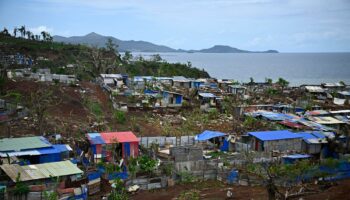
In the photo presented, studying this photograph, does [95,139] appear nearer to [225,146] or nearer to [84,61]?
[225,146]

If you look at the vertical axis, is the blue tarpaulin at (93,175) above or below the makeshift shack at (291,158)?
below

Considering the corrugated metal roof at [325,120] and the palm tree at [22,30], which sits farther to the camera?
the palm tree at [22,30]

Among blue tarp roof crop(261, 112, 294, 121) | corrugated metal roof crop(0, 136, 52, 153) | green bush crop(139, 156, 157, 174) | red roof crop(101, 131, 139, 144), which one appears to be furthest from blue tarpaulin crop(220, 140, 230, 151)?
corrugated metal roof crop(0, 136, 52, 153)

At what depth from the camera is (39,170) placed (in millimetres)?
13922

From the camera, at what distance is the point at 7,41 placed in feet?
198

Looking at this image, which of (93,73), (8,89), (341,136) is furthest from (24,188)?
(93,73)

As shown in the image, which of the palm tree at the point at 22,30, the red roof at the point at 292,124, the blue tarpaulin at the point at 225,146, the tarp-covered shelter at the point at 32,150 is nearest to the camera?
the tarp-covered shelter at the point at 32,150

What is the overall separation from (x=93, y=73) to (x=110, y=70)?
4576mm

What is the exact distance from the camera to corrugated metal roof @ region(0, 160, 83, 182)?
1325 centimetres

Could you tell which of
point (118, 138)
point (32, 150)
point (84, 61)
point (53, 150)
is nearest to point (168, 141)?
point (118, 138)

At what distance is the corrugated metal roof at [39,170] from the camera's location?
1325cm

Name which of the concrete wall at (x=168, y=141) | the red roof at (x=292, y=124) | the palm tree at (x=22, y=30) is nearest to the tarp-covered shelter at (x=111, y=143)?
the concrete wall at (x=168, y=141)

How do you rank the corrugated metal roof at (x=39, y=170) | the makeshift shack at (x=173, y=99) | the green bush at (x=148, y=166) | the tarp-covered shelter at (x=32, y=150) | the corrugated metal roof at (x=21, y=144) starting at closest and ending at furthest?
1. the corrugated metal roof at (x=39, y=170)
2. the tarp-covered shelter at (x=32, y=150)
3. the corrugated metal roof at (x=21, y=144)
4. the green bush at (x=148, y=166)
5. the makeshift shack at (x=173, y=99)

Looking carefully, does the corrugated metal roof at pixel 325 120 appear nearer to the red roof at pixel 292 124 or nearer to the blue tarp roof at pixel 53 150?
the red roof at pixel 292 124
